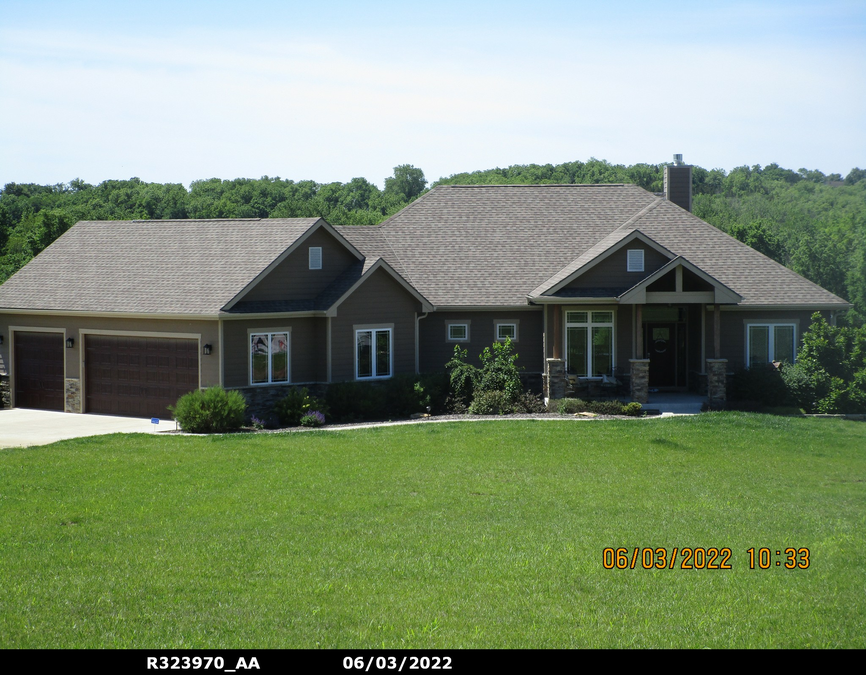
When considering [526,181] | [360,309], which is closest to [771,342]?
[360,309]

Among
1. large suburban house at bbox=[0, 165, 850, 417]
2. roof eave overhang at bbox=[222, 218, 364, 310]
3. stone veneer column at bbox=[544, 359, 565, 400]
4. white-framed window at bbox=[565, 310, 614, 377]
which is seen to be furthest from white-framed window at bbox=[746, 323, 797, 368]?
roof eave overhang at bbox=[222, 218, 364, 310]

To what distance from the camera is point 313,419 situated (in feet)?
73.4

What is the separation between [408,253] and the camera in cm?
2933

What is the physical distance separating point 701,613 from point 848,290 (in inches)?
2395

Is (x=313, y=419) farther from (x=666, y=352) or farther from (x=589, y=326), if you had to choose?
(x=666, y=352)

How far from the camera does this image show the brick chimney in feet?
104

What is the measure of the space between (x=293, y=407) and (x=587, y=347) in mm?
8526

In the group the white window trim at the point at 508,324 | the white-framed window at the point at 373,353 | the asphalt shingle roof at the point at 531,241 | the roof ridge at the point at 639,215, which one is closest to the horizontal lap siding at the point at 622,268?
the asphalt shingle roof at the point at 531,241

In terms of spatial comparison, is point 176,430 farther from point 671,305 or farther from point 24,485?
point 671,305

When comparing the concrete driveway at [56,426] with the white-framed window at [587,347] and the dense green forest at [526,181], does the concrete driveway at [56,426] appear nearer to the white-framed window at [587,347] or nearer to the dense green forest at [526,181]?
the white-framed window at [587,347]

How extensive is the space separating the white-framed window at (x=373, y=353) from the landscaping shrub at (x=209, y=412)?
4555 mm

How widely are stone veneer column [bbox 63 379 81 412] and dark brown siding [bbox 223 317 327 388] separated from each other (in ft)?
17.2

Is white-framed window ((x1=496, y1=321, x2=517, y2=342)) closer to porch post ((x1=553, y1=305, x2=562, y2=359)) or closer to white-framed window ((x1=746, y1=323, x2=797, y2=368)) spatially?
porch post ((x1=553, y1=305, x2=562, y2=359))

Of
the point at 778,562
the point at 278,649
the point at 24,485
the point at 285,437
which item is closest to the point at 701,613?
the point at 778,562
